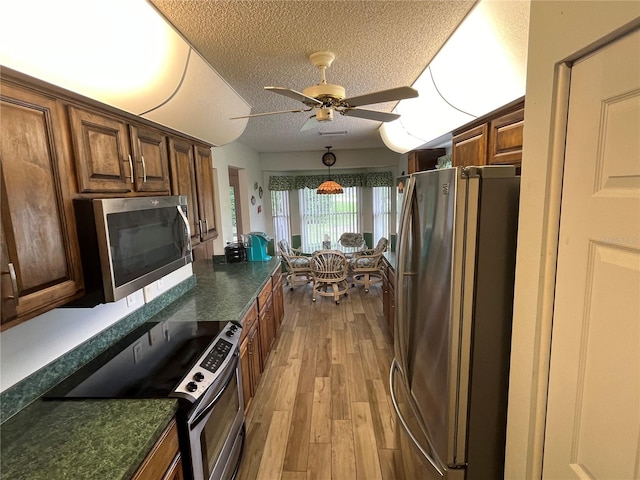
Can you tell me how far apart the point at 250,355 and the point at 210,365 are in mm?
988

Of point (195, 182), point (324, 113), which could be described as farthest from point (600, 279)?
point (195, 182)

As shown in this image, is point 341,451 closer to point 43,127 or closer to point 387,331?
point 387,331

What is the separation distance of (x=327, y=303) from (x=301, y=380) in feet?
6.68

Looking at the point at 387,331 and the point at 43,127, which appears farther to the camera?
the point at 387,331

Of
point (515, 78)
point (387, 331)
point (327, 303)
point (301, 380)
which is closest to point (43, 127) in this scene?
point (515, 78)

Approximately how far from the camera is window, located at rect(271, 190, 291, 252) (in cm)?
678

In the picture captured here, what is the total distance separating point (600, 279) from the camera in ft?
2.43

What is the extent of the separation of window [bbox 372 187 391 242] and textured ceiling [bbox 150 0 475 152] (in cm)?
439

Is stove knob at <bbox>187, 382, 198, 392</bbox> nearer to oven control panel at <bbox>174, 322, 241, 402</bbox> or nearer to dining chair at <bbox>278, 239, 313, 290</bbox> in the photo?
oven control panel at <bbox>174, 322, 241, 402</bbox>

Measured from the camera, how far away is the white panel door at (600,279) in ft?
2.18

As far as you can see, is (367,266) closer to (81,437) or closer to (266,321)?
(266,321)

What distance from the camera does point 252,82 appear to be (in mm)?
2297

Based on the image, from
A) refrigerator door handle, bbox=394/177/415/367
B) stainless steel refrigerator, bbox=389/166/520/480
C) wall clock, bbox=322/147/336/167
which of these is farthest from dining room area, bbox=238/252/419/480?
wall clock, bbox=322/147/336/167

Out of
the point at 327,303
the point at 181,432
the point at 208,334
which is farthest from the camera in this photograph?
the point at 327,303
